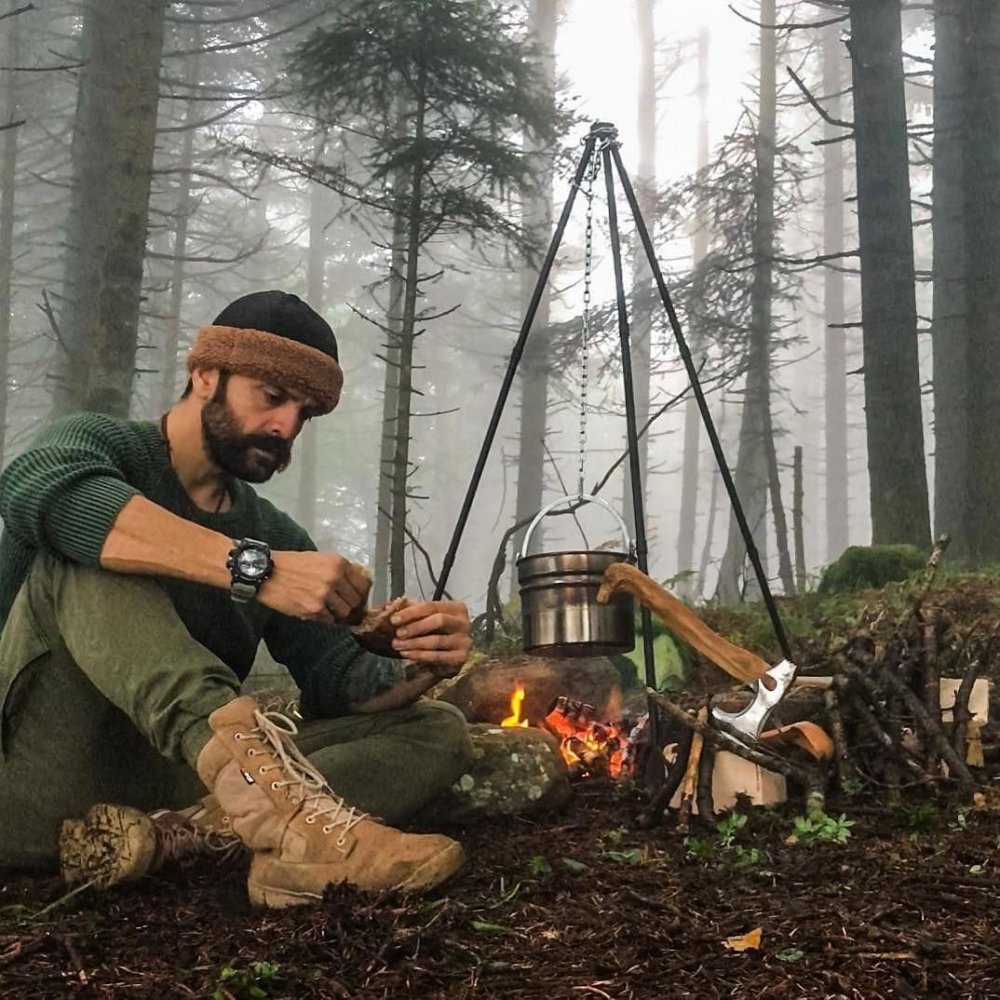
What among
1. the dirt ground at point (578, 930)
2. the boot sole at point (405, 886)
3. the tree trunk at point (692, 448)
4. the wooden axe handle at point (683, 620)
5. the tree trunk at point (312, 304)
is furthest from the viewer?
the tree trunk at point (692, 448)

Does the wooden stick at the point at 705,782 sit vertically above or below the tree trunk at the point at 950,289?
below

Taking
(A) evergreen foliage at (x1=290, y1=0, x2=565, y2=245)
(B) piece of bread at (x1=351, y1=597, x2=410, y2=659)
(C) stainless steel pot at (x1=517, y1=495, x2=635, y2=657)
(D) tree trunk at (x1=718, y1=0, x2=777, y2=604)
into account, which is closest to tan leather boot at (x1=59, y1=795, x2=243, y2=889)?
(B) piece of bread at (x1=351, y1=597, x2=410, y2=659)

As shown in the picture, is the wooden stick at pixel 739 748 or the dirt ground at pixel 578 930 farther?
the wooden stick at pixel 739 748

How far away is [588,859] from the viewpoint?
277 centimetres

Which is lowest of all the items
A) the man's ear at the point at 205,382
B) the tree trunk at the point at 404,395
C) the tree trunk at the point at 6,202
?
the man's ear at the point at 205,382

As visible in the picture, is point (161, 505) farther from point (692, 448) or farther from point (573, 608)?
point (692, 448)

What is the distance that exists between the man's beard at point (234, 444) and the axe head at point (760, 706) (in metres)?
1.64

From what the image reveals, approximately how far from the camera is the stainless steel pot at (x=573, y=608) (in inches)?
136

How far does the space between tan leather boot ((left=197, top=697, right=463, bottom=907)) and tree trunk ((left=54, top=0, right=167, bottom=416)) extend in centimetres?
597

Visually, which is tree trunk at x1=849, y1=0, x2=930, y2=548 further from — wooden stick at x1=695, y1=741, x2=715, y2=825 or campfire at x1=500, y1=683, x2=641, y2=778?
wooden stick at x1=695, y1=741, x2=715, y2=825

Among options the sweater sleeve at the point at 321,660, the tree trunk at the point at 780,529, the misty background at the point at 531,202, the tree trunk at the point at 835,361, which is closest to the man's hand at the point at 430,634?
the sweater sleeve at the point at 321,660

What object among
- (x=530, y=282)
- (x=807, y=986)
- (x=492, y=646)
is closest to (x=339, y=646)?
(x=807, y=986)

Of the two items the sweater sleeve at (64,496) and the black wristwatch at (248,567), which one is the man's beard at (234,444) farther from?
the black wristwatch at (248,567)

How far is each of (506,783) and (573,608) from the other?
664 millimetres
